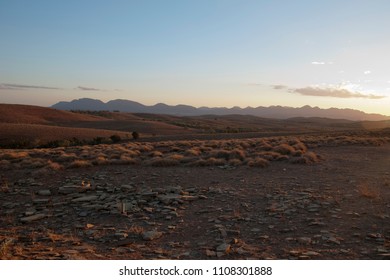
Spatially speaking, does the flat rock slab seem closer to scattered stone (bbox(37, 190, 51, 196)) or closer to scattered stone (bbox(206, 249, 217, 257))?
scattered stone (bbox(206, 249, 217, 257))

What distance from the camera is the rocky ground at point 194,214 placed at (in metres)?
6.45

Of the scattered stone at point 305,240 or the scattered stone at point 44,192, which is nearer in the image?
the scattered stone at point 305,240

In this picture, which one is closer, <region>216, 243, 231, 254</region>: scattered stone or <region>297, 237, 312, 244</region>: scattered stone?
<region>216, 243, 231, 254</region>: scattered stone

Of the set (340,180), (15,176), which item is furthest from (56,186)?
(340,180)

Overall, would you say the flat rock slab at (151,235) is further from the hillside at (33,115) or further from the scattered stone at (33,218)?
the hillside at (33,115)

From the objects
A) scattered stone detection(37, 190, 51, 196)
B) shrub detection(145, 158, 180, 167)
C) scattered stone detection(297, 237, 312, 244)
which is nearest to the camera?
scattered stone detection(297, 237, 312, 244)

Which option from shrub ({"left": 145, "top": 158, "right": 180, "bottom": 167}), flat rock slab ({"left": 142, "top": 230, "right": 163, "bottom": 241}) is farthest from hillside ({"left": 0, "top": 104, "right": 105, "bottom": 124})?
flat rock slab ({"left": 142, "top": 230, "right": 163, "bottom": 241})

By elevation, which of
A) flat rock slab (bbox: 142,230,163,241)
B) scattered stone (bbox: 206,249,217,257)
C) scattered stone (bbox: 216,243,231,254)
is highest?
scattered stone (bbox: 216,243,231,254)

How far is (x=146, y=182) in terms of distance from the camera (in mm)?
12555

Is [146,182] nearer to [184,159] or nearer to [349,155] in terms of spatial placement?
[184,159]

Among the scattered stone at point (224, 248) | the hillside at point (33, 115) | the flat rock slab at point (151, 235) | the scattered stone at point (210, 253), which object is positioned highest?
the hillside at point (33, 115)

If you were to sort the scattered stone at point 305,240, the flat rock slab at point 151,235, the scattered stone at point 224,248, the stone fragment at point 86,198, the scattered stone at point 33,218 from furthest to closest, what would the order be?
the stone fragment at point 86,198
the scattered stone at point 33,218
the flat rock slab at point 151,235
the scattered stone at point 305,240
the scattered stone at point 224,248

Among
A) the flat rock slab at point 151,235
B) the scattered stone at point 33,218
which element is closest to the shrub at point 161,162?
the scattered stone at point 33,218

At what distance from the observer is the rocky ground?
254 inches
